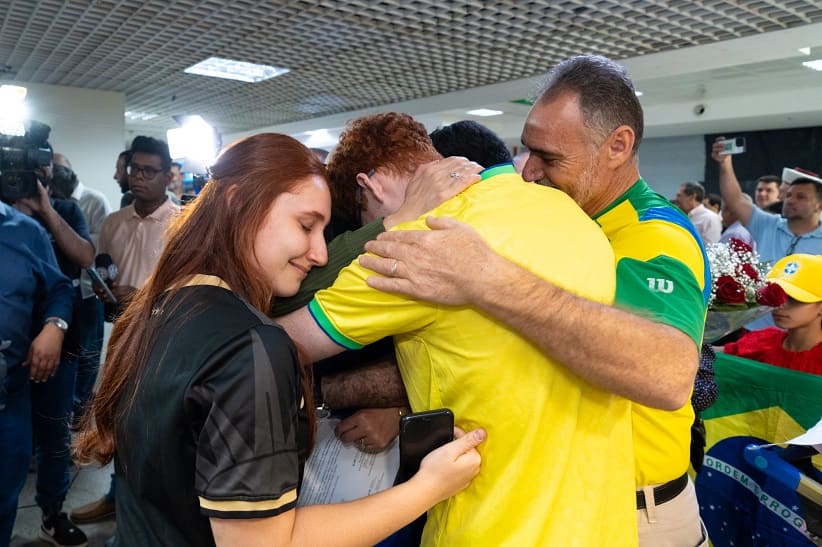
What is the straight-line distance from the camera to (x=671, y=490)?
1339 mm

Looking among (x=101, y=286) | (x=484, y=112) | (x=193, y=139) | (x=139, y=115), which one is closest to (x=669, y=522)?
(x=193, y=139)

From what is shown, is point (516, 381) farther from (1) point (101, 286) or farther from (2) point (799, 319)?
(1) point (101, 286)

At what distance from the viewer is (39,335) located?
2398 mm

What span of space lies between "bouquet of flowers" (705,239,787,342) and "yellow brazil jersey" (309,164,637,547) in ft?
4.50

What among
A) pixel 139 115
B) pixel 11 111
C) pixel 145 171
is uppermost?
pixel 139 115

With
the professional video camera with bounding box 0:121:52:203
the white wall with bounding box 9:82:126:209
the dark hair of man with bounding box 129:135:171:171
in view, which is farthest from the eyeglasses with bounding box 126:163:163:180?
the white wall with bounding box 9:82:126:209

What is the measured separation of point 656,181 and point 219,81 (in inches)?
365

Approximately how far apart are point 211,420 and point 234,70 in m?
5.44

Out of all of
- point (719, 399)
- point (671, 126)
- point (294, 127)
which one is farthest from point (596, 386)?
point (671, 126)

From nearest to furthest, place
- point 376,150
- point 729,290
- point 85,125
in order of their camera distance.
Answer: point 376,150
point 729,290
point 85,125

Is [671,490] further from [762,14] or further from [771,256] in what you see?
[771,256]

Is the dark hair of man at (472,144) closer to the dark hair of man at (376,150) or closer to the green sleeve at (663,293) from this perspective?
the dark hair of man at (376,150)

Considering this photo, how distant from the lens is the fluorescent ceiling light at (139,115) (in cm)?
885


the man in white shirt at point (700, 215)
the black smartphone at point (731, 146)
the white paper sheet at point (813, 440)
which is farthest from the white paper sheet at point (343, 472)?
the man in white shirt at point (700, 215)
